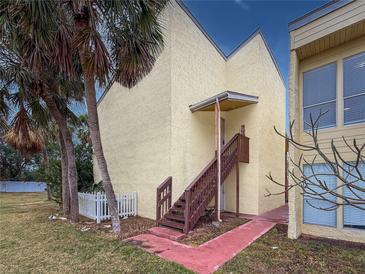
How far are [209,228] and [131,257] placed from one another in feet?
10.4

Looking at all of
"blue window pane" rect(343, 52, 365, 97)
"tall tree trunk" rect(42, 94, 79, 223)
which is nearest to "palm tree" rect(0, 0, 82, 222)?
"tall tree trunk" rect(42, 94, 79, 223)

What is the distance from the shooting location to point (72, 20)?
7.27m

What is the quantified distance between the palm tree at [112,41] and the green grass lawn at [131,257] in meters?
1.50

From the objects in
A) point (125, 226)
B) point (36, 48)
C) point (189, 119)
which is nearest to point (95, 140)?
point (36, 48)

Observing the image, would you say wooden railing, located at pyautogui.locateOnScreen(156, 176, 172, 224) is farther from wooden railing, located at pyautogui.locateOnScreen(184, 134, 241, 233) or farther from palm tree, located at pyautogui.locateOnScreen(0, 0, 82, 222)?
palm tree, located at pyautogui.locateOnScreen(0, 0, 82, 222)

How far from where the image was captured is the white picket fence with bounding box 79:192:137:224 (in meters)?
9.84

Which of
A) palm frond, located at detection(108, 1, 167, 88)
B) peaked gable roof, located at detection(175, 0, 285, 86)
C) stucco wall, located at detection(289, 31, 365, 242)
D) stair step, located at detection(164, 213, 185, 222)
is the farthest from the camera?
peaked gable roof, located at detection(175, 0, 285, 86)

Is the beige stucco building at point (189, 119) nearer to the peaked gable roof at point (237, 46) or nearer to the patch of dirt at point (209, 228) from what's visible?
the peaked gable roof at point (237, 46)

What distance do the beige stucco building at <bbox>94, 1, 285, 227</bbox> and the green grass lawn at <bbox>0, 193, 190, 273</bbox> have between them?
333 cm

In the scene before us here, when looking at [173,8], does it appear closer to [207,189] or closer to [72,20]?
[72,20]

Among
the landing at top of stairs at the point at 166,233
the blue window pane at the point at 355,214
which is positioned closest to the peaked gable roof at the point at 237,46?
the blue window pane at the point at 355,214

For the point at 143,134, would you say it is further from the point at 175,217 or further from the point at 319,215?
the point at 319,215

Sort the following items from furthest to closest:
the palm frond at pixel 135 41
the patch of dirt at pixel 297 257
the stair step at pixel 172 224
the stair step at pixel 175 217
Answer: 1. the stair step at pixel 175 217
2. the stair step at pixel 172 224
3. the palm frond at pixel 135 41
4. the patch of dirt at pixel 297 257

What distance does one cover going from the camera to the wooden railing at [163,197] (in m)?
9.23
